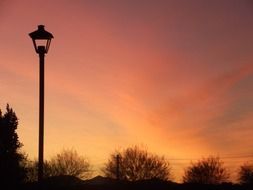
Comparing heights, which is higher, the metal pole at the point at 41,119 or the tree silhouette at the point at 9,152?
the tree silhouette at the point at 9,152

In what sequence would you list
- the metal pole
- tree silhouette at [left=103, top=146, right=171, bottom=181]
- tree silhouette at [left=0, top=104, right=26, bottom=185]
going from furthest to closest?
1. tree silhouette at [left=103, top=146, right=171, bottom=181]
2. tree silhouette at [left=0, top=104, right=26, bottom=185]
3. the metal pole

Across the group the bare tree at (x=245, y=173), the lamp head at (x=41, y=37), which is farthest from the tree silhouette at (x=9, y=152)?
the bare tree at (x=245, y=173)

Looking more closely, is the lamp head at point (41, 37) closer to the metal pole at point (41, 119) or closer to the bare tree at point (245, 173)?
the metal pole at point (41, 119)

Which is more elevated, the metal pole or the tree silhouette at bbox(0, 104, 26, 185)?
the tree silhouette at bbox(0, 104, 26, 185)

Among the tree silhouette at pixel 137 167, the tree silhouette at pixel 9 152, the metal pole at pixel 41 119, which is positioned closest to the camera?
the metal pole at pixel 41 119

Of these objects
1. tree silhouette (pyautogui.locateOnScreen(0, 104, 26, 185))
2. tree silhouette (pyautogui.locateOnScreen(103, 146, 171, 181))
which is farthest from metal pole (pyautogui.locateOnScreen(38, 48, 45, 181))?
tree silhouette (pyautogui.locateOnScreen(103, 146, 171, 181))

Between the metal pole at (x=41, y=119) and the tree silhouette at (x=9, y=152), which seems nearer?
the metal pole at (x=41, y=119)

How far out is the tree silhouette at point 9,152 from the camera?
150 ft

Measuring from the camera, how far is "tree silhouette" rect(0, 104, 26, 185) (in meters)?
45.8

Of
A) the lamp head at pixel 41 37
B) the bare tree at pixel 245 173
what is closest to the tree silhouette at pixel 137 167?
the bare tree at pixel 245 173

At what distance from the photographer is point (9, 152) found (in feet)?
157

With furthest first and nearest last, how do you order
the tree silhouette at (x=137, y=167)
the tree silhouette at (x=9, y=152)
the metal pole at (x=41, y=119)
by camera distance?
the tree silhouette at (x=137, y=167) < the tree silhouette at (x=9, y=152) < the metal pole at (x=41, y=119)

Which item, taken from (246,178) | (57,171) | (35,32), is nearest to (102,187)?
(35,32)

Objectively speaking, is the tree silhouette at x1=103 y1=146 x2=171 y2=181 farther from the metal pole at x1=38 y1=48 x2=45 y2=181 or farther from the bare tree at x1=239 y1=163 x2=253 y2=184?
the metal pole at x1=38 y1=48 x2=45 y2=181
